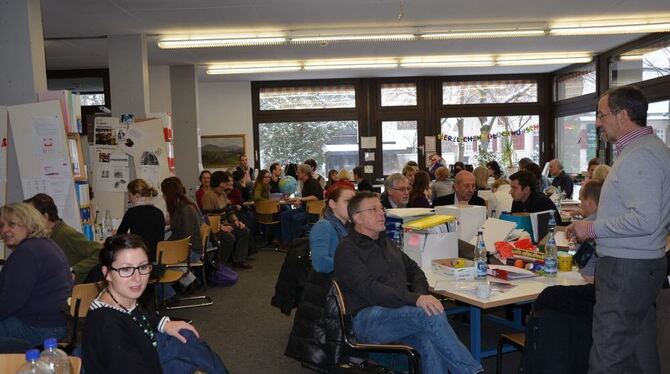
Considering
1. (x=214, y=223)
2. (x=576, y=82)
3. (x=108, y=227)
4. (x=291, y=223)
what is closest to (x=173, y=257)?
(x=108, y=227)

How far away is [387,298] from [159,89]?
8758 millimetres

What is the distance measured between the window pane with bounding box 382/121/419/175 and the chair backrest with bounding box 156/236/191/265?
25.2ft

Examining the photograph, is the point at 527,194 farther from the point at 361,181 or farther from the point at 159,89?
the point at 159,89

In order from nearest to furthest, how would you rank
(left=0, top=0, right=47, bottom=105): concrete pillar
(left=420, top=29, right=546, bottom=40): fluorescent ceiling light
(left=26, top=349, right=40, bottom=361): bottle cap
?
(left=26, top=349, right=40, bottom=361): bottle cap, (left=0, top=0, right=47, bottom=105): concrete pillar, (left=420, top=29, right=546, bottom=40): fluorescent ceiling light

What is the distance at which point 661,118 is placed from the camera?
28.1 feet

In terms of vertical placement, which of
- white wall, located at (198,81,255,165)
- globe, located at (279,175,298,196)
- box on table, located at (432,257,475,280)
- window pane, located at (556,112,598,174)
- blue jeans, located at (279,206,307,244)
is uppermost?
white wall, located at (198,81,255,165)

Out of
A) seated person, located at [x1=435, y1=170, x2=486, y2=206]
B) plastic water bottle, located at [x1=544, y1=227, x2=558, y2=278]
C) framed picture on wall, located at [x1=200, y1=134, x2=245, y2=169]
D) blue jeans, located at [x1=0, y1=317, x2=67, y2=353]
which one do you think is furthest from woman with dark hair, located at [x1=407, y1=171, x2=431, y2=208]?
framed picture on wall, located at [x1=200, y1=134, x2=245, y2=169]

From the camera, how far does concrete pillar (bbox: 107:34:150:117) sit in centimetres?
780

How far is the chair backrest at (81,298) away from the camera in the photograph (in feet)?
11.2

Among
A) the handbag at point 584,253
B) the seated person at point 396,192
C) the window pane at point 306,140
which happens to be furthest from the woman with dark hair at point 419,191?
the window pane at point 306,140

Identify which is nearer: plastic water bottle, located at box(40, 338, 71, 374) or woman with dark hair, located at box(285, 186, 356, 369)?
plastic water bottle, located at box(40, 338, 71, 374)

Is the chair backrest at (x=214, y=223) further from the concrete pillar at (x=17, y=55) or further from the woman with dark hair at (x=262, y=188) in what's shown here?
the concrete pillar at (x=17, y=55)

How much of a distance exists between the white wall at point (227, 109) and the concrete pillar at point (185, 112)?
6.84 ft

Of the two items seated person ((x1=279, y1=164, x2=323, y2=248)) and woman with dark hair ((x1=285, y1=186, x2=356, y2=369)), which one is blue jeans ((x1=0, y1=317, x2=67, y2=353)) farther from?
seated person ((x1=279, y1=164, x2=323, y2=248))
